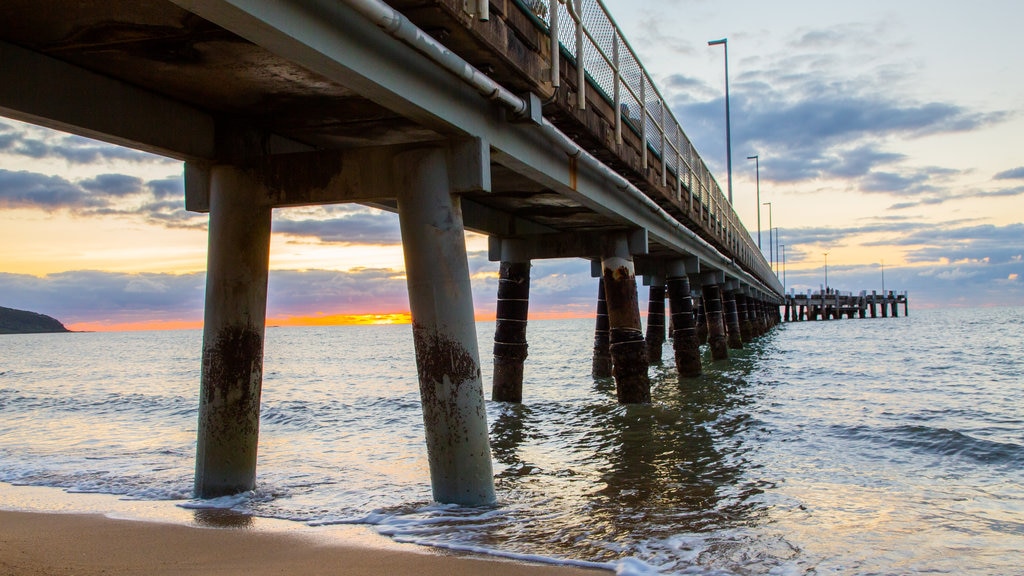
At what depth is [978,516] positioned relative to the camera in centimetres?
750

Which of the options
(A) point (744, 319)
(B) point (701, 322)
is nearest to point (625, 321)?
(B) point (701, 322)

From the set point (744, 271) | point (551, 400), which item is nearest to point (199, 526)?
point (551, 400)

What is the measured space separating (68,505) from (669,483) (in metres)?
5.99

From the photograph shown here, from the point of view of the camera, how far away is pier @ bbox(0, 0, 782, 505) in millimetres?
5426

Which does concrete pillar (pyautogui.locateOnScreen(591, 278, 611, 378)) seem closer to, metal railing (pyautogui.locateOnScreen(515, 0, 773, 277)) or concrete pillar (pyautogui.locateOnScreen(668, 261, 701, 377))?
concrete pillar (pyautogui.locateOnScreen(668, 261, 701, 377))

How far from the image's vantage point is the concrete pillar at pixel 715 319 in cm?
2998

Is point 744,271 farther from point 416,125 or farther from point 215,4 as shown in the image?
point 215,4

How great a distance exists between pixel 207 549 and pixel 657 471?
5.22 metres

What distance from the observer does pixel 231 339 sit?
7.81 m

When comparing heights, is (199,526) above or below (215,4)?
below

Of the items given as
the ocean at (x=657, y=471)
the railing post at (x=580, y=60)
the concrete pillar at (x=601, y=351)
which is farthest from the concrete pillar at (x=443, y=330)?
the concrete pillar at (x=601, y=351)

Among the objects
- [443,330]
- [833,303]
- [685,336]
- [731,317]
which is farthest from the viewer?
[833,303]

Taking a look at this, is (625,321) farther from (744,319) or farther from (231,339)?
(744,319)

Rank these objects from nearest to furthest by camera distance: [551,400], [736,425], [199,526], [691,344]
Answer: [199,526], [736,425], [551,400], [691,344]
